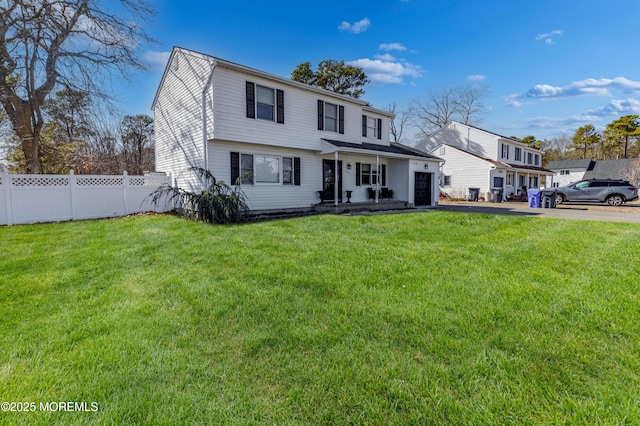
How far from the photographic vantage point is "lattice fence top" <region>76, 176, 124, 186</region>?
10.4 m

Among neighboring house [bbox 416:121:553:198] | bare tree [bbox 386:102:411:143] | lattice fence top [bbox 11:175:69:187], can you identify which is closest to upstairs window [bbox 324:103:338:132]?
lattice fence top [bbox 11:175:69:187]

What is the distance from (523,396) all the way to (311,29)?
17342 mm

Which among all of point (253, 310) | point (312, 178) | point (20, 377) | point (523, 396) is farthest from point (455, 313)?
point (312, 178)

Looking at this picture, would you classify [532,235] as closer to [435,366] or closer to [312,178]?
[435,366]

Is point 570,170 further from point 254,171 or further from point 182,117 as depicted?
point 182,117

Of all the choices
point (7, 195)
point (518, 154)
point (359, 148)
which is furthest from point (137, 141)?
point (518, 154)

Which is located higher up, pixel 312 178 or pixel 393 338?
pixel 312 178

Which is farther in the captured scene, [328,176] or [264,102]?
[328,176]

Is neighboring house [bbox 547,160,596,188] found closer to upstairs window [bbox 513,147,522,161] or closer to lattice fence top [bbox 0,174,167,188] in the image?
upstairs window [bbox 513,147,522,161]

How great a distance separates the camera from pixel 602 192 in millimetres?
18734

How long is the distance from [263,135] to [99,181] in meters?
6.23

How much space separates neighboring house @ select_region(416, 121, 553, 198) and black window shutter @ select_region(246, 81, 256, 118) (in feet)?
53.4

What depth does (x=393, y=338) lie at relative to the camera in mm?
2715

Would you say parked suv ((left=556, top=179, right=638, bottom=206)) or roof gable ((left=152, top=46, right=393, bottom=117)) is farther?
parked suv ((left=556, top=179, right=638, bottom=206))
